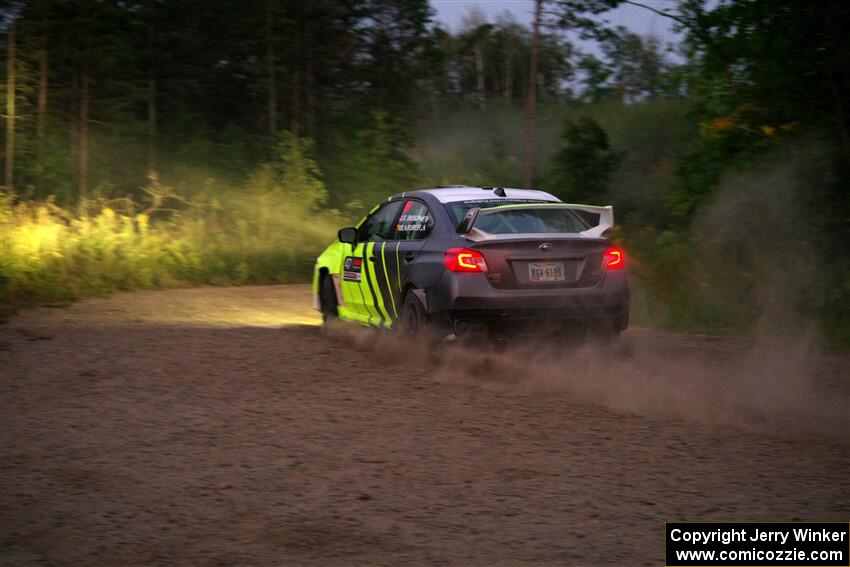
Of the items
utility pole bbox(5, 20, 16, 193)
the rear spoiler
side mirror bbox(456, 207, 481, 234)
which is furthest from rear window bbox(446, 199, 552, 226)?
utility pole bbox(5, 20, 16, 193)

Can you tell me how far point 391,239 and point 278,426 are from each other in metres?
3.92

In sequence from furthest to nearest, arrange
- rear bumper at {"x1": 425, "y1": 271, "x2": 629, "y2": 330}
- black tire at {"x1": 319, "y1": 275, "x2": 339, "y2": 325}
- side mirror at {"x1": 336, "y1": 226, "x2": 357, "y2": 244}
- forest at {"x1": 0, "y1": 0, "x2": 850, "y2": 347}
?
1. forest at {"x1": 0, "y1": 0, "x2": 850, "y2": 347}
2. black tire at {"x1": 319, "y1": 275, "x2": 339, "y2": 325}
3. side mirror at {"x1": 336, "y1": 226, "x2": 357, "y2": 244}
4. rear bumper at {"x1": 425, "y1": 271, "x2": 629, "y2": 330}

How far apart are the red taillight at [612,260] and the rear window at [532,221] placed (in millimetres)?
353

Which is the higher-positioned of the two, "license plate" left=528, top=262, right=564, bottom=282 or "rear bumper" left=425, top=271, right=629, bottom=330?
"license plate" left=528, top=262, right=564, bottom=282

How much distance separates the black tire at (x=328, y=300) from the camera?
12261 mm

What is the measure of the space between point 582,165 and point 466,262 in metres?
17.7

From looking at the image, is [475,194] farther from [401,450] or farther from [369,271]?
[401,450]

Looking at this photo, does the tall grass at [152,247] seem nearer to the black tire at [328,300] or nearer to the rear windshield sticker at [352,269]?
the black tire at [328,300]

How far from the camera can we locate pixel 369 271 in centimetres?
1095

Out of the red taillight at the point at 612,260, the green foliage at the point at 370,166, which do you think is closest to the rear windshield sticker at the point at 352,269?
the red taillight at the point at 612,260

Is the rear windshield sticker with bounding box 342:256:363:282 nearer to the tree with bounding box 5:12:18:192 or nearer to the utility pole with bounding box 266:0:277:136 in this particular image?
the tree with bounding box 5:12:18:192

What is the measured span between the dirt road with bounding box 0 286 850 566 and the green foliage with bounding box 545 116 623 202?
1532 centimetres

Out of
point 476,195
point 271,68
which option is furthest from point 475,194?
point 271,68

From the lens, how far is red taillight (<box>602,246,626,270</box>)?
9391mm
